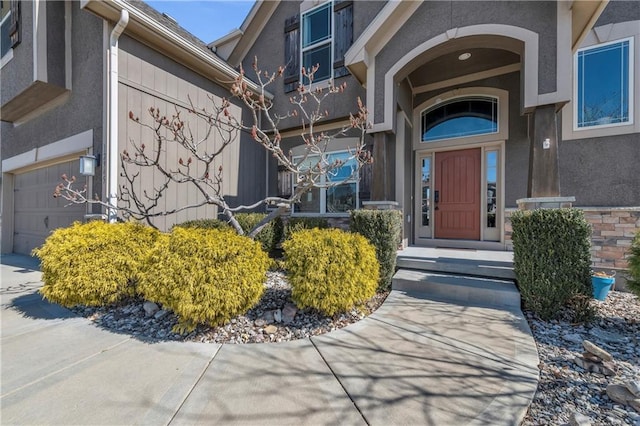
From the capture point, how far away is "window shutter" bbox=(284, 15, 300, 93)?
25.3 feet

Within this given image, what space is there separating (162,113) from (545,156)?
7076 millimetres

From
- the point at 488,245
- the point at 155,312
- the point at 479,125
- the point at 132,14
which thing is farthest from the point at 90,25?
the point at 488,245

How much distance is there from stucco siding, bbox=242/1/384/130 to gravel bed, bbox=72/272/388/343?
5.05 metres

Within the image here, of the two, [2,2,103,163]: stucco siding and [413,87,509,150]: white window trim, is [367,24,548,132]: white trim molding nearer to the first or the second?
[413,87,509,150]: white window trim

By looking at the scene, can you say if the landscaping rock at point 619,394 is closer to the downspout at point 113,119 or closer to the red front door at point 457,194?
the red front door at point 457,194

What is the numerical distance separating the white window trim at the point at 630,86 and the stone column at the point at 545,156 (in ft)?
5.68

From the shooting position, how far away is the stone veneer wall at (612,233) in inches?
176

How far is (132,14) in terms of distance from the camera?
4898 mm

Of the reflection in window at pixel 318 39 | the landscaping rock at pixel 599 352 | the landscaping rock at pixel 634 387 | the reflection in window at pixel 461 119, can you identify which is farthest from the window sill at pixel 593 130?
the reflection in window at pixel 318 39

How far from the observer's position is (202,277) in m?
2.95

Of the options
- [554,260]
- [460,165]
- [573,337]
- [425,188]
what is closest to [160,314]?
[573,337]

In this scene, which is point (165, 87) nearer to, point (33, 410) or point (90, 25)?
point (90, 25)

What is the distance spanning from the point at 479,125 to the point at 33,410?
8.09 metres

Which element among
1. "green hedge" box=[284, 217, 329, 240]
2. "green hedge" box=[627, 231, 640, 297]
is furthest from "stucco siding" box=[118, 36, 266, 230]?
"green hedge" box=[627, 231, 640, 297]
